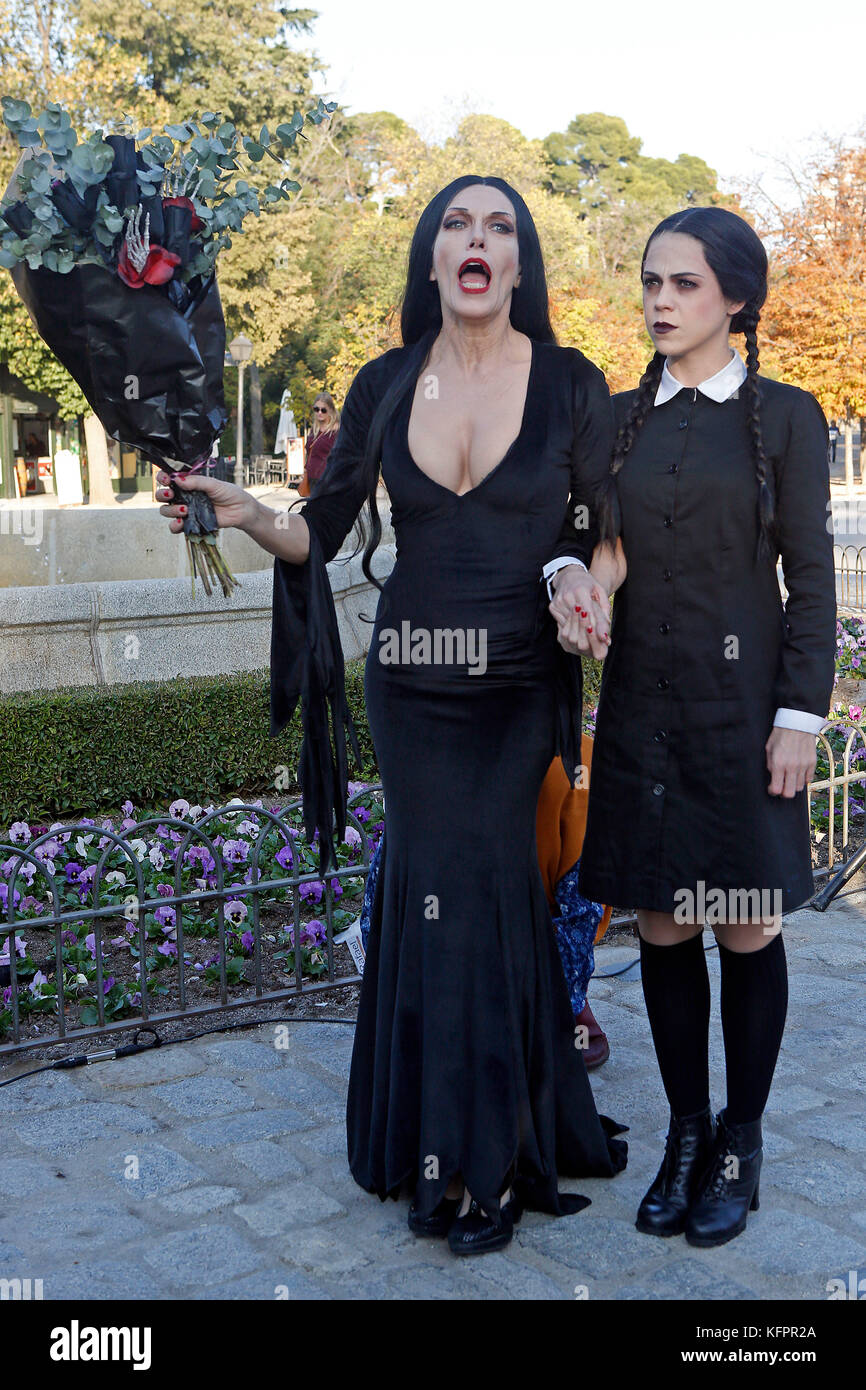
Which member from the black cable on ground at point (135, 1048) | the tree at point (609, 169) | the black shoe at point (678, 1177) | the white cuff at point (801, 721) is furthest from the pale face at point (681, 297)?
the tree at point (609, 169)

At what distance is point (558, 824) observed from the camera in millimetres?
3471

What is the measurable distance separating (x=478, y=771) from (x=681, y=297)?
1.08 metres

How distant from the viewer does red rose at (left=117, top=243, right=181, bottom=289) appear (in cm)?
281

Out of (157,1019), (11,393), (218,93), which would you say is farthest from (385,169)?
(157,1019)

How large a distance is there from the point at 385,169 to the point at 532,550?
106 feet

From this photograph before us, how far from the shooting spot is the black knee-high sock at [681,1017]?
3.08m

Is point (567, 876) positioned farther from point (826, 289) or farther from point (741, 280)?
point (826, 289)

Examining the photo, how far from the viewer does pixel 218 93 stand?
33.7 m

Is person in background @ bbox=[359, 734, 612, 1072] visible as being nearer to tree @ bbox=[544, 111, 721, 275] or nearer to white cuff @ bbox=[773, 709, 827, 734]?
white cuff @ bbox=[773, 709, 827, 734]

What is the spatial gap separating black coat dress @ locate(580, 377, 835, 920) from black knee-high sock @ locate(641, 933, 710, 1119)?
18 centimetres

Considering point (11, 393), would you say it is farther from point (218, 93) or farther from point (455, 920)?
point (455, 920)

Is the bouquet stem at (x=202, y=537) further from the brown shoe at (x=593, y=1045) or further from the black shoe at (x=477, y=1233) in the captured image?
the brown shoe at (x=593, y=1045)

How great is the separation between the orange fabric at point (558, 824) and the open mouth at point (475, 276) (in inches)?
44.1

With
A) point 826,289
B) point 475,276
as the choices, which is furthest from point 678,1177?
point 826,289
